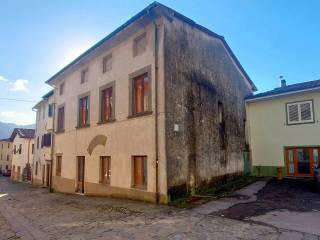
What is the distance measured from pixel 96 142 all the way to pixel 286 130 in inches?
458

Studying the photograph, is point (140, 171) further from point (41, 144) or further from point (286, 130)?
A: point (41, 144)

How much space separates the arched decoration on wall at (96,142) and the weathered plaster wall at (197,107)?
15.4 ft

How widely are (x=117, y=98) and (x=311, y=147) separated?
11662 mm

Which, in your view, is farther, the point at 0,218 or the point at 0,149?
the point at 0,149

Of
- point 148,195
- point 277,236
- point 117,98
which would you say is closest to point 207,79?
point 117,98

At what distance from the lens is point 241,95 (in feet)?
60.4

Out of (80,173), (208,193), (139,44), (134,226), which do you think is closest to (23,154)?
(80,173)

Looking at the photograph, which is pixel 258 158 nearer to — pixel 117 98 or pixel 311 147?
pixel 311 147

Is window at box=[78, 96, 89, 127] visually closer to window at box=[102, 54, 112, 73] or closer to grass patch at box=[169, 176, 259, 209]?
window at box=[102, 54, 112, 73]

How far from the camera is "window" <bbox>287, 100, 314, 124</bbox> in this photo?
15445 mm

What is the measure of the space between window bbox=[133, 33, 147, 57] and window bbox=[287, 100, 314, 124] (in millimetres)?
10102

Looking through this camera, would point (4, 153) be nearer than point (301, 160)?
No

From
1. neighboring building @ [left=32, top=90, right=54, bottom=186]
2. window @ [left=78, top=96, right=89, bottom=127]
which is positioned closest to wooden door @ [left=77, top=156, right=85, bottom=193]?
window @ [left=78, top=96, right=89, bottom=127]

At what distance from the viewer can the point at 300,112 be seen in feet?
51.9
